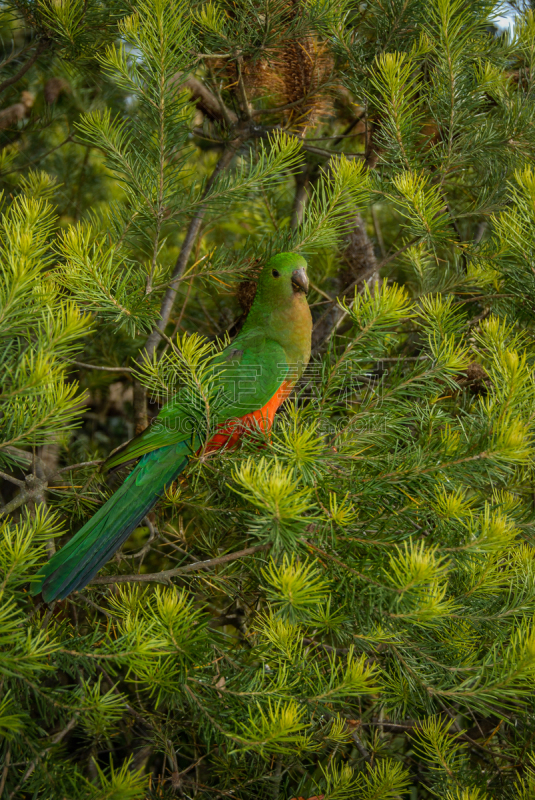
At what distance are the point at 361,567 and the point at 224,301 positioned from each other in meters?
1.61

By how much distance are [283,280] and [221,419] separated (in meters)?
0.67

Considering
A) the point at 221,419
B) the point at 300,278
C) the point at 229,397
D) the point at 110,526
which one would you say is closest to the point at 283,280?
the point at 300,278

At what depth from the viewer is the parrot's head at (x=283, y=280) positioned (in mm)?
1813

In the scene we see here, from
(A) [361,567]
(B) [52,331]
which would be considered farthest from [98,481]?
(A) [361,567]

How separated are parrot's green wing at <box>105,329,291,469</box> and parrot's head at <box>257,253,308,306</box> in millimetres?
134

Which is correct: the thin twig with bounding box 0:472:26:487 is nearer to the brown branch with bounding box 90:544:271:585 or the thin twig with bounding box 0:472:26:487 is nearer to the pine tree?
the pine tree

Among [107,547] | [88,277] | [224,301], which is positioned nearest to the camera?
[88,277]

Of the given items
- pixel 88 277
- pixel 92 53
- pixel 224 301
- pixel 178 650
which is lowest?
pixel 224 301

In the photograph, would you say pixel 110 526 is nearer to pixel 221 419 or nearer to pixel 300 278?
pixel 221 419

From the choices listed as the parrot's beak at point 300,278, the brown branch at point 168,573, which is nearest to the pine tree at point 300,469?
the brown branch at point 168,573

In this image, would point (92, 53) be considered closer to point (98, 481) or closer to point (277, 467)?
point (98, 481)

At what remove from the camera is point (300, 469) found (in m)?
1.07

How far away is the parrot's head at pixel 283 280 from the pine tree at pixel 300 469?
0.06 m

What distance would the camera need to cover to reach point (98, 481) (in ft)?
5.75
